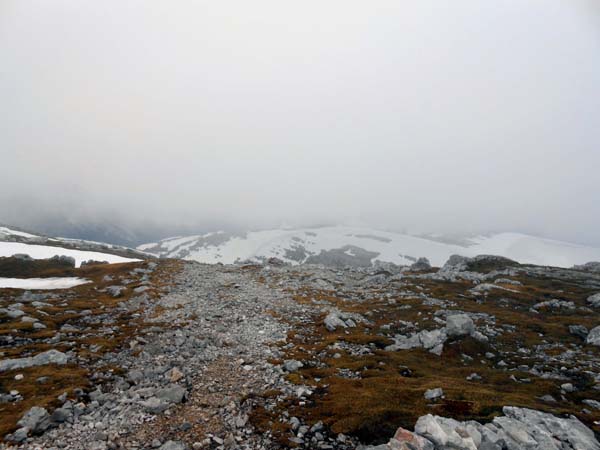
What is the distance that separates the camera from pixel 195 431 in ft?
51.7

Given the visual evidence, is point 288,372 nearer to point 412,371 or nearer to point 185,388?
point 185,388

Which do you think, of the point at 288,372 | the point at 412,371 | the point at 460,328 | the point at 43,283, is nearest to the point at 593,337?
the point at 460,328

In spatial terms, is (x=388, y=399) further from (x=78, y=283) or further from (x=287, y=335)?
(x=78, y=283)

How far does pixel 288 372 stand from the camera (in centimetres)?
2319

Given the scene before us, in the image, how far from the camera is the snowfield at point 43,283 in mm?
54381

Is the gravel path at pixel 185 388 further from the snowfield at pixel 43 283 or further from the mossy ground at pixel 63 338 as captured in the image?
the snowfield at pixel 43 283

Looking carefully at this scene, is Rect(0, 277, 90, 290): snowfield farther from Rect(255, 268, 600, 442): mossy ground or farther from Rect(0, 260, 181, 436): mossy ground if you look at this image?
Rect(255, 268, 600, 442): mossy ground

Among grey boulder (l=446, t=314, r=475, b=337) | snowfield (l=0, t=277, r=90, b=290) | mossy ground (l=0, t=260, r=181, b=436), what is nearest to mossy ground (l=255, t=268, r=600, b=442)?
grey boulder (l=446, t=314, r=475, b=337)

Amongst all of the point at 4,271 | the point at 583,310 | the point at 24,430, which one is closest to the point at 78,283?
the point at 4,271

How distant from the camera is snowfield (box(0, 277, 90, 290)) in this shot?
178 feet

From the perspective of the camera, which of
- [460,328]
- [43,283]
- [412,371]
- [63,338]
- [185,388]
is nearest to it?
[185,388]

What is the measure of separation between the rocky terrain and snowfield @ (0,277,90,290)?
9.74 m

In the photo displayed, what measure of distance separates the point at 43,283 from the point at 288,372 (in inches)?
2335

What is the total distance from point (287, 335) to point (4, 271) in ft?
246
